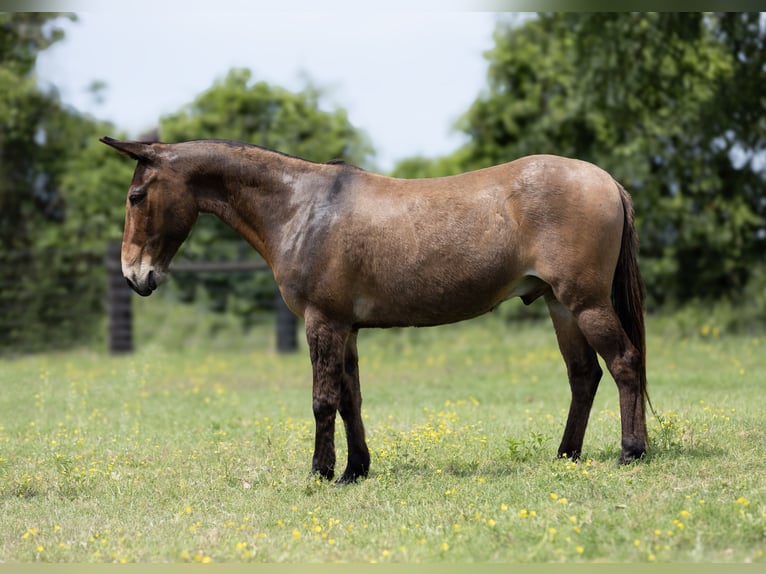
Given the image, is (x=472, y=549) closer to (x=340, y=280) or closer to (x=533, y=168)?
(x=340, y=280)

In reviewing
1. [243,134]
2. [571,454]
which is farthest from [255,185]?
[243,134]

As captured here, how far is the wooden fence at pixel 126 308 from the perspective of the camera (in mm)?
18047

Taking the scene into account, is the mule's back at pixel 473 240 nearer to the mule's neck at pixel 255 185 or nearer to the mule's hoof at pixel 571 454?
the mule's neck at pixel 255 185

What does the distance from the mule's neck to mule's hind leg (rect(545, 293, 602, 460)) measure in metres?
2.00

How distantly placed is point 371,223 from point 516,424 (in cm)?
312

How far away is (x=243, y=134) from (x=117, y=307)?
16.6 feet

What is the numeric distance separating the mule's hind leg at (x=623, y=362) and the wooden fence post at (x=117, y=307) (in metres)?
13.3

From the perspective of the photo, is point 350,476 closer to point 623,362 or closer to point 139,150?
point 623,362

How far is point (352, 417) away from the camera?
6852 mm

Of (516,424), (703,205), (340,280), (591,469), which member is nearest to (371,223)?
(340,280)

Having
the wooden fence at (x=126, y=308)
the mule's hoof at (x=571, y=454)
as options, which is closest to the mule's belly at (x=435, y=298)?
the mule's hoof at (x=571, y=454)

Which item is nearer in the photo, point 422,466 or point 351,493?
point 351,493

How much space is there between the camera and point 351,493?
20.8 ft

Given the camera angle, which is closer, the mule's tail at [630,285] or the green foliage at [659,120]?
the mule's tail at [630,285]
